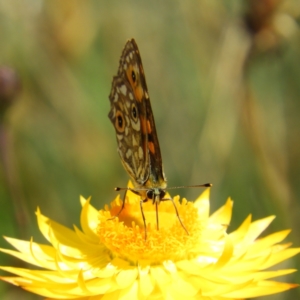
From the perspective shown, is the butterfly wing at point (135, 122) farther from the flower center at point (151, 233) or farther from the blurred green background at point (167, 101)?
the blurred green background at point (167, 101)

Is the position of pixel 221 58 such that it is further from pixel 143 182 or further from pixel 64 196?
pixel 143 182

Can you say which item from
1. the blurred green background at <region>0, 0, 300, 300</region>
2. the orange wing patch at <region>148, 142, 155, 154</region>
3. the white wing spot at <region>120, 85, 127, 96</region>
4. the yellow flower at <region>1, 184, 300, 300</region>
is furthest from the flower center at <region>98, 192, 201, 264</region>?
the blurred green background at <region>0, 0, 300, 300</region>

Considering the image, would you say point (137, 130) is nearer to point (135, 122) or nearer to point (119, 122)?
point (135, 122)

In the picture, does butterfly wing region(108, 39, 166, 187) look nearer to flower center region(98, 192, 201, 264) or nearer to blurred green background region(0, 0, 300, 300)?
flower center region(98, 192, 201, 264)

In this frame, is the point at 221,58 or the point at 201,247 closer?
the point at 201,247

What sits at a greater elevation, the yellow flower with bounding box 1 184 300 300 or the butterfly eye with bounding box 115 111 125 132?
the butterfly eye with bounding box 115 111 125 132

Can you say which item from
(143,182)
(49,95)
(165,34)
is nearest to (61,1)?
Answer: (49,95)
